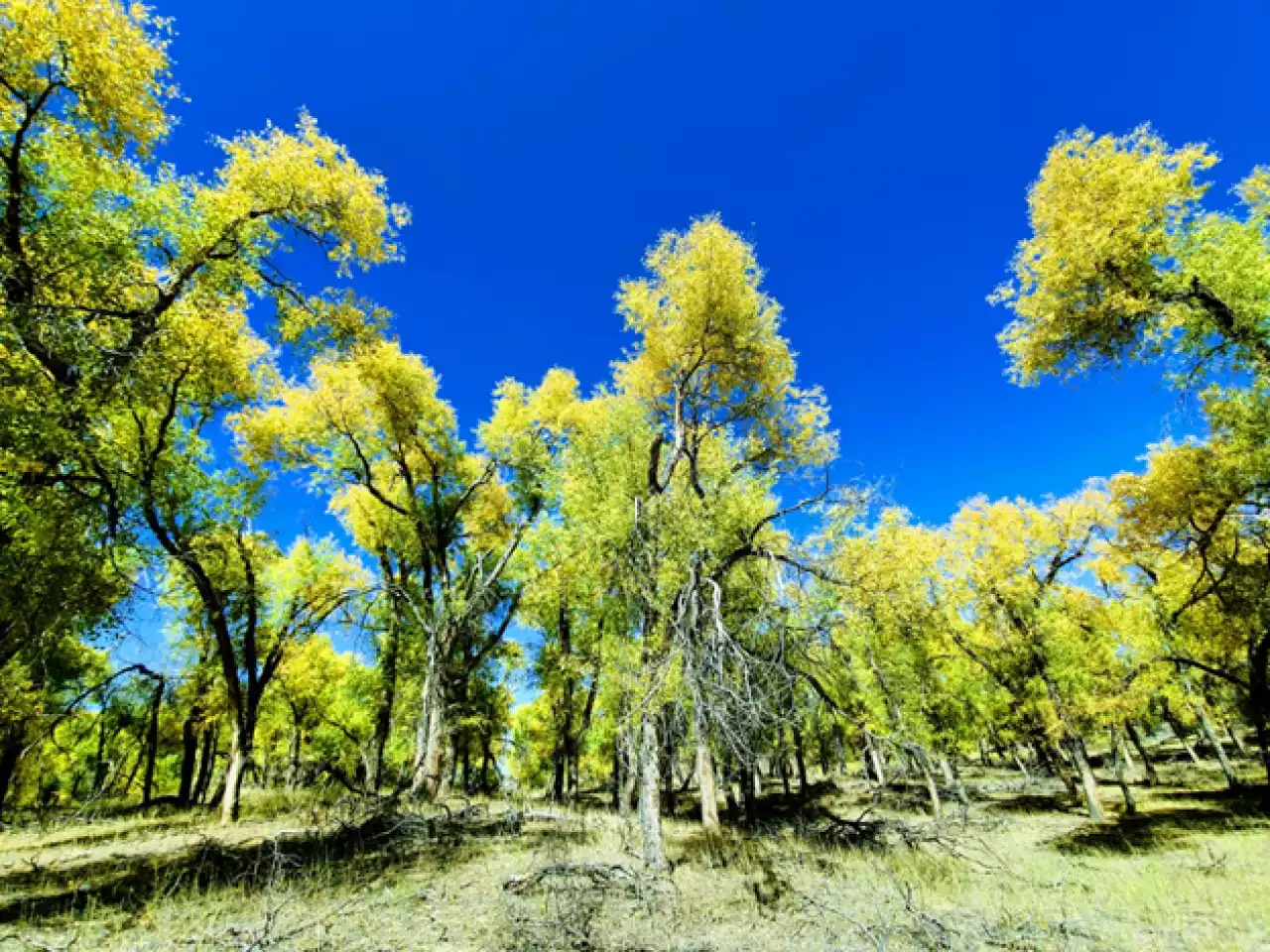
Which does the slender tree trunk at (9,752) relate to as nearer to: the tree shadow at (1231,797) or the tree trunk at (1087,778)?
the tree trunk at (1087,778)

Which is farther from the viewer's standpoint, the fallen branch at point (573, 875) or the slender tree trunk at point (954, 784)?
the slender tree trunk at point (954, 784)

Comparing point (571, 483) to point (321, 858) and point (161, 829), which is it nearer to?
point (321, 858)

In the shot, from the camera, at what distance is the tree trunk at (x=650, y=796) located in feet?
23.9

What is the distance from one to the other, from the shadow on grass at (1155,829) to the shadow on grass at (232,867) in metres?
14.9

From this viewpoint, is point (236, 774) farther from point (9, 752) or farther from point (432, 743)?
point (9, 752)

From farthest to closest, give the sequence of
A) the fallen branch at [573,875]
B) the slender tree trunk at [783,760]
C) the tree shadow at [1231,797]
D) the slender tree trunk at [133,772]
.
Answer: the tree shadow at [1231,797] < the slender tree trunk at [133,772] < the slender tree trunk at [783,760] < the fallen branch at [573,875]

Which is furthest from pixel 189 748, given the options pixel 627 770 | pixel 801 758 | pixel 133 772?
pixel 801 758

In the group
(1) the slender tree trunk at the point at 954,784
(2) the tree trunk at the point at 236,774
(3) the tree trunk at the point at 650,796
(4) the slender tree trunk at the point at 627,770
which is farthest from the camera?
(2) the tree trunk at the point at 236,774

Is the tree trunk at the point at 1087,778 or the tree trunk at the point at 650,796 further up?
the tree trunk at the point at 650,796

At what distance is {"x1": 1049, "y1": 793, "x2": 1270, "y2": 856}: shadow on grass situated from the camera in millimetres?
12883

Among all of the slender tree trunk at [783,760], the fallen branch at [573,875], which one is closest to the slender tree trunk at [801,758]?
the slender tree trunk at [783,760]

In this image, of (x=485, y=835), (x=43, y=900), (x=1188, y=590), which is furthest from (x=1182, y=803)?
(x=43, y=900)

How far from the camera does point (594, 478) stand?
31.3 feet

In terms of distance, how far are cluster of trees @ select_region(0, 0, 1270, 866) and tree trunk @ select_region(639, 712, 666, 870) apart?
0.05 metres
